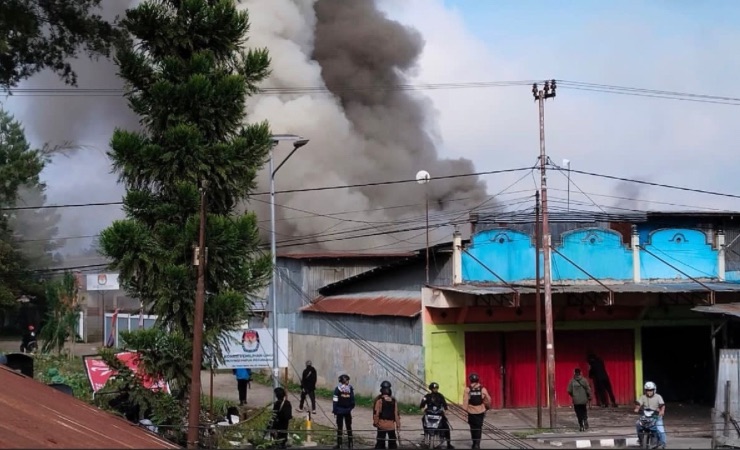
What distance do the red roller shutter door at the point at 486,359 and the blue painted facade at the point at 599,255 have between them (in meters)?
1.48

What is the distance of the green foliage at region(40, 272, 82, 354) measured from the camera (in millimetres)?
37969

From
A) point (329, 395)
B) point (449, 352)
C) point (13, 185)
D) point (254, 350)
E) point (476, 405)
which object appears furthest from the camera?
point (13, 185)

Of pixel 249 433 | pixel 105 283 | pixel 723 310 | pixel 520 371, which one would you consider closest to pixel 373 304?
pixel 520 371

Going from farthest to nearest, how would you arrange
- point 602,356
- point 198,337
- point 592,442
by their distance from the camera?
point 602,356 → point 592,442 → point 198,337

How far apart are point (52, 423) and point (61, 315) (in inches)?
1210

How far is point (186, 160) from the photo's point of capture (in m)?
15.2

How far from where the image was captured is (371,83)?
41.3 metres

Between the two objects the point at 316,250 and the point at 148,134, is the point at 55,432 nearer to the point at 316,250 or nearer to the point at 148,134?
the point at 148,134

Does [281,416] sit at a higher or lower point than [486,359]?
lower

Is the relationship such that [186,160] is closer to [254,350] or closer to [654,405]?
[654,405]

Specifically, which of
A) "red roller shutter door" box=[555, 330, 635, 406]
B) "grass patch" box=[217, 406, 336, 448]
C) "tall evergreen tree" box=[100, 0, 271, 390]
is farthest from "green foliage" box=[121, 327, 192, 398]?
"red roller shutter door" box=[555, 330, 635, 406]

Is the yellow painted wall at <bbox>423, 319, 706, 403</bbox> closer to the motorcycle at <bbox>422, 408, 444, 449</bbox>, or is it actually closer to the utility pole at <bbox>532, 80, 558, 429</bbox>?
the utility pole at <bbox>532, 80, 558, 429</bbox>

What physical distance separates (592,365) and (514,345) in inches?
83.5

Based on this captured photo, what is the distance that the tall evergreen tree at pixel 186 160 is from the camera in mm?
15086
